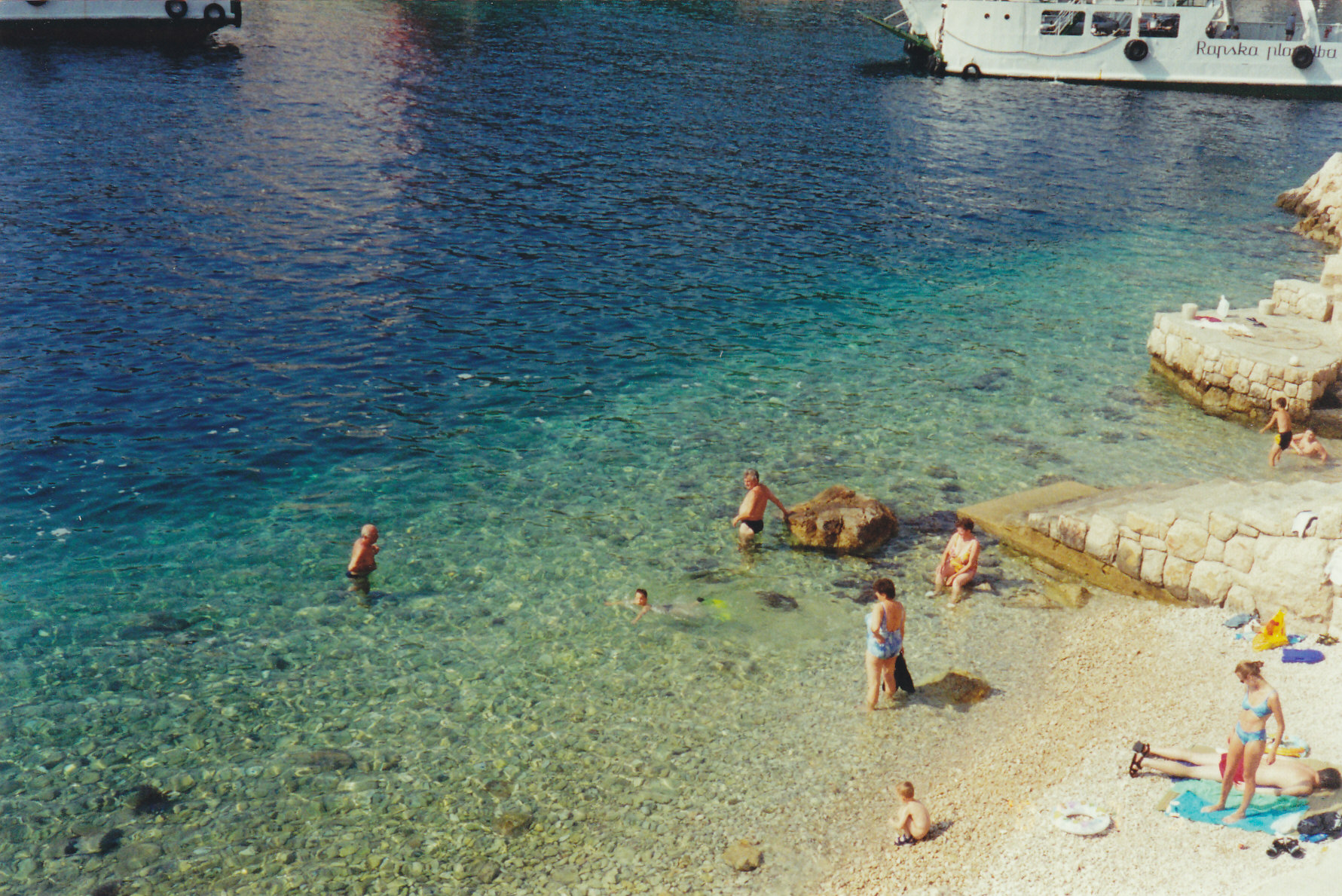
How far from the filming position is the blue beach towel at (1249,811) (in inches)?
463

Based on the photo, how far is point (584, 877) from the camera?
1201 centimetres

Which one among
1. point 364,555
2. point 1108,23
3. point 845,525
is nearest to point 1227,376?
point 845,525

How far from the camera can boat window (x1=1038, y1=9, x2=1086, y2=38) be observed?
6650 cm

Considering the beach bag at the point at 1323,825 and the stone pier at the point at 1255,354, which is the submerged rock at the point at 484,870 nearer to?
the beach bag at the point at 1323,825

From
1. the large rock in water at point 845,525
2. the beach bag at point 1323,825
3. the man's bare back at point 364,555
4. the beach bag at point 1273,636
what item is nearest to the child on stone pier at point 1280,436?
the beach bag at point 1273,636

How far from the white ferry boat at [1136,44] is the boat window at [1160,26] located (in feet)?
0.16

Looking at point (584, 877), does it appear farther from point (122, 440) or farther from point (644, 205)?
point (644, 205)

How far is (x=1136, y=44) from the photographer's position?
214ft

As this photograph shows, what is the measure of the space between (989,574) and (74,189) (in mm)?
32869

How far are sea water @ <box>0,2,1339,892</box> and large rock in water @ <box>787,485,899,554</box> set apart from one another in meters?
0.37

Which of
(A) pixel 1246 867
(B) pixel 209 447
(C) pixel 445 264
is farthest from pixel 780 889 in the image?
(C) pixel 445 264

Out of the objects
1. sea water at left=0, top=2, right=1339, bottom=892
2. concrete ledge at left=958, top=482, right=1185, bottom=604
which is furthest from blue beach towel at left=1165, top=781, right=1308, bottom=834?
concrete ledge at left=958, top=482, right=1185, bottom=604

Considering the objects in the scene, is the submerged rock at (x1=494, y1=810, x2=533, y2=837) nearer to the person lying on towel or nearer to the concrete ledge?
the person lying on towel

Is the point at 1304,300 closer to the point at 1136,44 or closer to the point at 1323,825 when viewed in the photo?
the point at 1323,825
